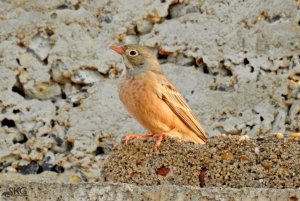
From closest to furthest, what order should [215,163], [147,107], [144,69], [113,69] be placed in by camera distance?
1. [215,163]
2. [147,107]
3. [144,69]
4. [113,69]

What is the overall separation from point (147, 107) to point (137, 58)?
52 centimetres

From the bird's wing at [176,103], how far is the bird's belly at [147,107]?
0.04 meters

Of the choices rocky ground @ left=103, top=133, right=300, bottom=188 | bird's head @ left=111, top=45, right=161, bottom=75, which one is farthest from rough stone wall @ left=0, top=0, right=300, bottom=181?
rocky ground @ left=103, top=133, right=300, bottom=188

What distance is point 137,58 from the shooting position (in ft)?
22.8

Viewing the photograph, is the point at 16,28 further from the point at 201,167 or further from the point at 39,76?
the point at 201,167

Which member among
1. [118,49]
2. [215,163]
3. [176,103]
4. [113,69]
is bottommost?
[113,69]

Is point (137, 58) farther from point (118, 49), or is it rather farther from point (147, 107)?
point (147, 107)

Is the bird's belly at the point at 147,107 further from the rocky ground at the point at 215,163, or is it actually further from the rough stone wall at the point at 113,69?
the rocky ground at the point at 215,163

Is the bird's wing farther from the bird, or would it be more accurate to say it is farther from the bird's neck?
the bird's neck

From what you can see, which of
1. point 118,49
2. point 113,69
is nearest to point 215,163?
point 118,49

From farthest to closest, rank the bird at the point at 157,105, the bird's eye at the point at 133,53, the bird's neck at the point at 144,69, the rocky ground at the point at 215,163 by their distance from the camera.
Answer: the bird's eye at the point at 133,53
the bird's neck at the point at 144,69
the bird at the point at 157,105
the rocky ground at the point at 215,163

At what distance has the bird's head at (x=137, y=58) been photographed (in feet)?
22.7

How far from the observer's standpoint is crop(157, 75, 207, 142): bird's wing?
657 centimetres

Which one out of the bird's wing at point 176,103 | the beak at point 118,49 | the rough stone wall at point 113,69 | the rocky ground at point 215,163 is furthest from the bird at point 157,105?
the rocky ground at point 215,163
